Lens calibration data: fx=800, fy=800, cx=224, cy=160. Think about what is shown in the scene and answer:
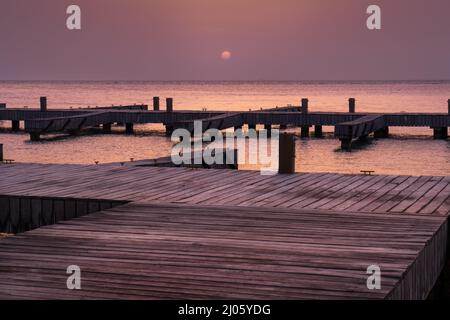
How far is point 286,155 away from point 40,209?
5.11 metres

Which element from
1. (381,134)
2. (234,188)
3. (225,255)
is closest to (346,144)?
(381,134)

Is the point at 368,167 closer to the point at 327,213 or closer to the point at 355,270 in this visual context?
the point at 327,213

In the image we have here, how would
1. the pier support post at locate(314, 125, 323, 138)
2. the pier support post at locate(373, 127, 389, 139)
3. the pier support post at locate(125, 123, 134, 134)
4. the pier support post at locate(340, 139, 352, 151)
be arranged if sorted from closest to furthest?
the pier support post at locate(340, 139, 352, 151) < the pier support post at locate(373, 127, 389, 139) < the pier support post at locate(314, 125, 323, 138) < the pier support post at locate(125, 123, 134, 134)

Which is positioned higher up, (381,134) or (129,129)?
(129,129)

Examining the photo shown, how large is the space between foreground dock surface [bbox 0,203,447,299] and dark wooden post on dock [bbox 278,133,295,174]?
424cm

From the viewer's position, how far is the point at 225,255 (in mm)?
8281

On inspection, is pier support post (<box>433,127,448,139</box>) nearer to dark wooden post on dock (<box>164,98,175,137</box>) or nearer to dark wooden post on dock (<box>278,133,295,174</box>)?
dark wooden post on dock (<box>164,98,175,137</box>)

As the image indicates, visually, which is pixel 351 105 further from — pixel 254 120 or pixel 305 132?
pixel 254 120

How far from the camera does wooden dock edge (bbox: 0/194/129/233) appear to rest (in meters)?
12.0

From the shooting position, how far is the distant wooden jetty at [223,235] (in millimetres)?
7121

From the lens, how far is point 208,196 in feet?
41.0

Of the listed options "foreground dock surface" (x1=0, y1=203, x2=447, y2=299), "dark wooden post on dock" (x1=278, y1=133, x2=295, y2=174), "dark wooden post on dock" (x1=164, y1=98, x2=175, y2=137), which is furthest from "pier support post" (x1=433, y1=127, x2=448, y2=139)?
"foreground dock surface" (x1=0, y1=203, x2=447, y2=299)

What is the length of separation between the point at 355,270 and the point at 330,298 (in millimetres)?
1037
